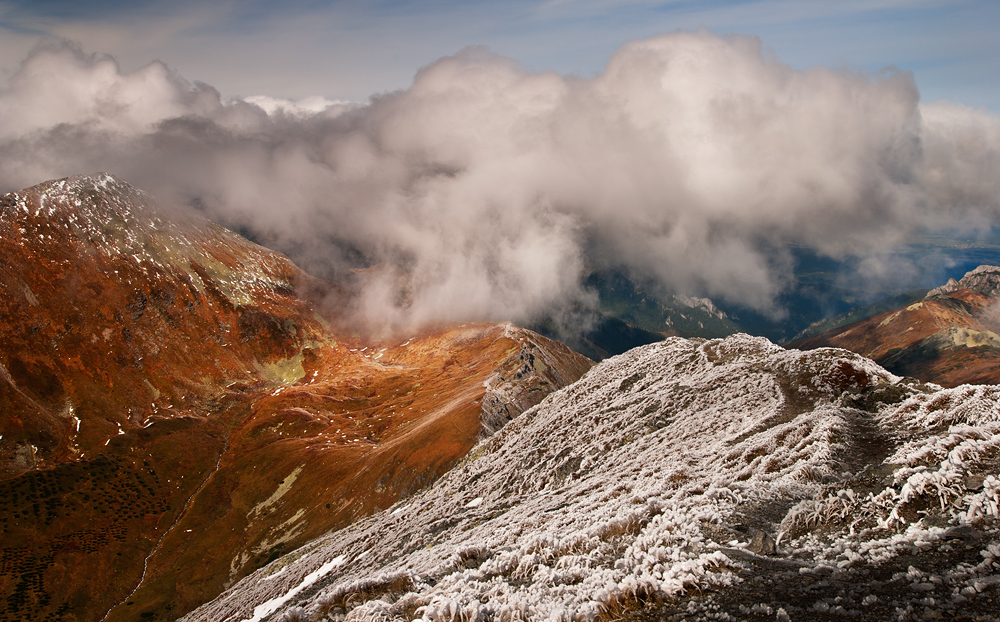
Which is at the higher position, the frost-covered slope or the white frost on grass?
the frost-covered slope

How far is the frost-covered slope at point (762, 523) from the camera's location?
12875 millimetres

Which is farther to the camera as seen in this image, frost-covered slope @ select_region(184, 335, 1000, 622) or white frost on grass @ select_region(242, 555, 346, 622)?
white frost on grass @ select_region(242, 555, 346, 622)

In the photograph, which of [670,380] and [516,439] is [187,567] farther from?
[670,380]

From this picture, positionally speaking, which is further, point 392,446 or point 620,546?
point 392,446

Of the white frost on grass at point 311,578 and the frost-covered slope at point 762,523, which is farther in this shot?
the white frost on grass at point 311,578

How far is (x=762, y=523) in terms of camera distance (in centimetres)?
1820

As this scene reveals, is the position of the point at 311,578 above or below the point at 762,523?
below

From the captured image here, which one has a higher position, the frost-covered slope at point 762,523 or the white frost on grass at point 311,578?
the frost-covered slope at point 762,523

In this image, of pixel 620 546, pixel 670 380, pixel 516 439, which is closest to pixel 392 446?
pixel 516 439

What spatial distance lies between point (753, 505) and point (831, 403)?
19.2 meters

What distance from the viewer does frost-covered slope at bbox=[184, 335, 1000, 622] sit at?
12.9 metres

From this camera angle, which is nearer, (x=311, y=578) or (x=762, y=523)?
(x=762, y=523)

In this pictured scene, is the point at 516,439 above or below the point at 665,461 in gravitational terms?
below

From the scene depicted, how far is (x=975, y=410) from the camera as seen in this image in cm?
2144
